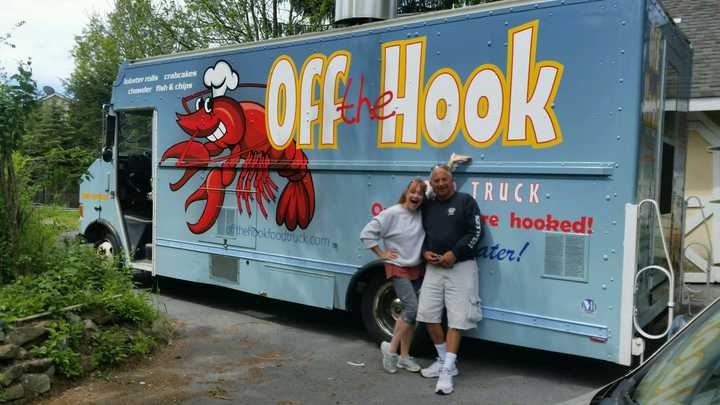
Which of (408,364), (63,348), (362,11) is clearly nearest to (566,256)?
(408,364)

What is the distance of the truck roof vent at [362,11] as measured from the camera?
22.6ft

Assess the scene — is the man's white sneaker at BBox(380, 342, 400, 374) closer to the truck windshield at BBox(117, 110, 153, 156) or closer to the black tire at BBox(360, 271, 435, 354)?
the black tire at BBox(360, 271, 435, 354)

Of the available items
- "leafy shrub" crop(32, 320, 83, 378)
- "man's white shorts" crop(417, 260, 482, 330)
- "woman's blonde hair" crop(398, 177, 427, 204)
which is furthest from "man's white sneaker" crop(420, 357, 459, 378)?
"leafy shrub" crop(32, 320, 83, 378)

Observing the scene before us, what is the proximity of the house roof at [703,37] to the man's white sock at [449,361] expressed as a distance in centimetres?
665

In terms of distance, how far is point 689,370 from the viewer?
7.43 ft

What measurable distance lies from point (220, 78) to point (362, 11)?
1.83m

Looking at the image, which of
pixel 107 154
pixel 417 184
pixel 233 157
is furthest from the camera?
pixel 107 154

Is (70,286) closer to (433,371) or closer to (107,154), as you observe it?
(433,371)

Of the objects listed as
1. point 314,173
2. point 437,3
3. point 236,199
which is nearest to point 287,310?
point 236,199

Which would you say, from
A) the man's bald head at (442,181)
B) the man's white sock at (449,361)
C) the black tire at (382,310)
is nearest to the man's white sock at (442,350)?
the man's white sock at (449,361)

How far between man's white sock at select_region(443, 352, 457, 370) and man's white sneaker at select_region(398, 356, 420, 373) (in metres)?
0.48

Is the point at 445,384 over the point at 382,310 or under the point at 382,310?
under

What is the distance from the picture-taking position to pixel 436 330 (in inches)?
216

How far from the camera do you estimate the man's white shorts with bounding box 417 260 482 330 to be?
5.29 m
